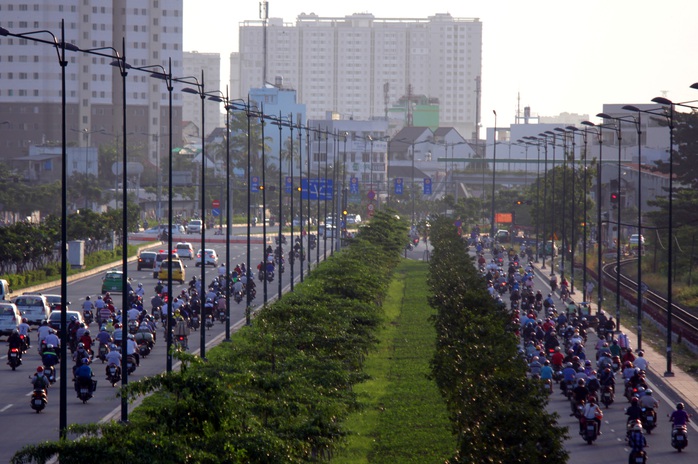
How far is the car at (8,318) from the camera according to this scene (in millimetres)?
45000

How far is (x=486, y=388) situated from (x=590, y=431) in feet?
21.9

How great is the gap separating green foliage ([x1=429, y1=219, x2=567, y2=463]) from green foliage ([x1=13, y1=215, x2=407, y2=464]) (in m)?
2.26

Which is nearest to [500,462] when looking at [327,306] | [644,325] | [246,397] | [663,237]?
[246,397]

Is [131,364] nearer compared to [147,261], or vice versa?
[131,364]

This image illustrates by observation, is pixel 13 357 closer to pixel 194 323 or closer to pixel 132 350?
pixel 132 350

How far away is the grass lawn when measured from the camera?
2739 centimetres

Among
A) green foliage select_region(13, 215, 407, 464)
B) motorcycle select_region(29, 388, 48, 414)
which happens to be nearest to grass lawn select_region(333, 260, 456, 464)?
green foliage select_region(13, 215, 407, 464)

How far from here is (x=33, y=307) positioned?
161 ft

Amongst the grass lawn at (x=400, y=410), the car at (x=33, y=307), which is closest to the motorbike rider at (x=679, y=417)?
the grass lawn at (x=400, y=410)

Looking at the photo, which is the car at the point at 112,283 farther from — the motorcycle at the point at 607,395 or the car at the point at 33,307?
the motorcycle at the point at 607,395

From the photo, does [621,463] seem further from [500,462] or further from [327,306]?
[327,306]

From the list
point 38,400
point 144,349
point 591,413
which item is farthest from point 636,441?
point 144,349

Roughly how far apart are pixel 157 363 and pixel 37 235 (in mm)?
29576

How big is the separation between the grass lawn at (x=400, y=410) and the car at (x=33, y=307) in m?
13.5
